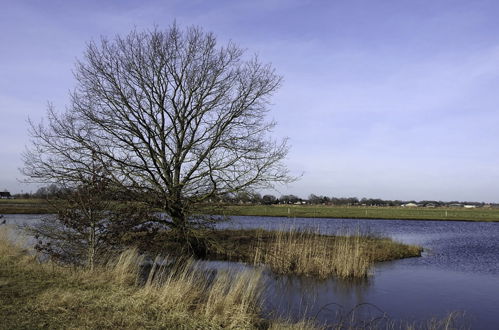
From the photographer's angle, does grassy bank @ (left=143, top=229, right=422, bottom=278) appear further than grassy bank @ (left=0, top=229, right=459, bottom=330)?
Yes

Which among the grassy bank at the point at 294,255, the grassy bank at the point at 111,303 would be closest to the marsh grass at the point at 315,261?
the grassy bank at the point at 294,255

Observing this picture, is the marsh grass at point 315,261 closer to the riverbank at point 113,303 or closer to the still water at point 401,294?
the still water at point 401,294

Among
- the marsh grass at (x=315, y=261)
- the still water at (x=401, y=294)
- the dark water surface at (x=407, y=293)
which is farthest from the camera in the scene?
the marsh grass at (x=315, y=261)

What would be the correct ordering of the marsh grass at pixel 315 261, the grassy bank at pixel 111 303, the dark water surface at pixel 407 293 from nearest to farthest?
the grassy bank at pixel 111 303, the dark water surface at pixel 407 293, the marsh grass at pixel 315 261

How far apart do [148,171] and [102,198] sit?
261 inches

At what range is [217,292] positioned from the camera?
8445mm

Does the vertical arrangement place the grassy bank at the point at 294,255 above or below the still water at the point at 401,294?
above

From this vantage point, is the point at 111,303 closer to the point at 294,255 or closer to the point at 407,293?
the point at 407,293

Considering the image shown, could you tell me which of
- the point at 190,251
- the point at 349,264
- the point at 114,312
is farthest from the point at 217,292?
the point at 190,251

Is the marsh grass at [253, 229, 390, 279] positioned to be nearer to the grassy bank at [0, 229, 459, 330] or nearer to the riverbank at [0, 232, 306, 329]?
the grassy bank at [0, 229, 459, 330]

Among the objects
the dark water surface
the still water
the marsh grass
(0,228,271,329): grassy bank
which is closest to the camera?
(0,228,271,329): grassy bank

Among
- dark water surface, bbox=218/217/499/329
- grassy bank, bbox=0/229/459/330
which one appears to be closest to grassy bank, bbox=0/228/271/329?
grassy bank, bbox=0/229/459/330

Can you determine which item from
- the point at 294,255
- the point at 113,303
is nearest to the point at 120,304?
the point at 113,303

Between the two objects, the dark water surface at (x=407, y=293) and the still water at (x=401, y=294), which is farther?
the dark water surface at (x=407, y=293)
